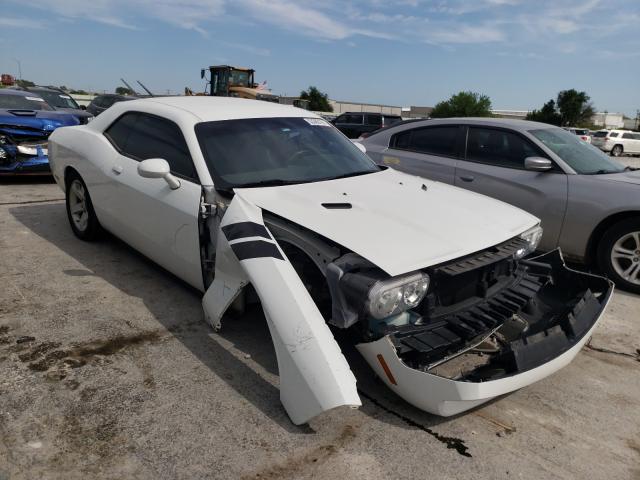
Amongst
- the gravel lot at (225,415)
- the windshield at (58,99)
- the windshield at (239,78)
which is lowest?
the gravel lot at (225,415)

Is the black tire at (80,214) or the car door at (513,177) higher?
the car door at (513,177)

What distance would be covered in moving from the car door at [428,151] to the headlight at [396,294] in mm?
3311

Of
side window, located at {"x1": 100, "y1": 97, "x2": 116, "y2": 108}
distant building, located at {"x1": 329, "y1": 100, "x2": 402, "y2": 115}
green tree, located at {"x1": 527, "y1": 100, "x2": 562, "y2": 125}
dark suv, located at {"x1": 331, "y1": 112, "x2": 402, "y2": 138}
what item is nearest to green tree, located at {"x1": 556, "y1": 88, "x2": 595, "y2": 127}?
green tree, located at {"x1": 527, "y1": 100, "x2": 562, "y2": 125}

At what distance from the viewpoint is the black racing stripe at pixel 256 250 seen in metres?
2.56

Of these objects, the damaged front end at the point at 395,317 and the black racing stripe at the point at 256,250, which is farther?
the black racing stripe at the point at 256,250

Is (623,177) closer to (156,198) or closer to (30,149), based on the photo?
(156,198)

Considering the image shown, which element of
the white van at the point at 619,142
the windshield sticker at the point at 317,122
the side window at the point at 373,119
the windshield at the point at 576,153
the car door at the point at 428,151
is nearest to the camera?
the windshield sticker at the point at 317,122

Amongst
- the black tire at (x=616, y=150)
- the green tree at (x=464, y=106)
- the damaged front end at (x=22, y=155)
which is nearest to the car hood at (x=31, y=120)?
the damaged front end at (x=22, y=155)

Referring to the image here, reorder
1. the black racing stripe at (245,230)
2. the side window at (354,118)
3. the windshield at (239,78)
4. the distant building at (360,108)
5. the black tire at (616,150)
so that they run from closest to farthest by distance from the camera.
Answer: the black racing stripe at (245,230), the side window at (354,118), the windshield at (239,78), the black tire at (616,150), the distant building at (360,108)

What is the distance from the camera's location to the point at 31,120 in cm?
767

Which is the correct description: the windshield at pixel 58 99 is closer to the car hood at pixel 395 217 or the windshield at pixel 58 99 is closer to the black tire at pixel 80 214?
the black tire at pixel 80 214

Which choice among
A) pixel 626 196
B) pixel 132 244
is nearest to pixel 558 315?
pixel 626 196

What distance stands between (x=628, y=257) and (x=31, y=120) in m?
8.15

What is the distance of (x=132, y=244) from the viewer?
4.04 metres
